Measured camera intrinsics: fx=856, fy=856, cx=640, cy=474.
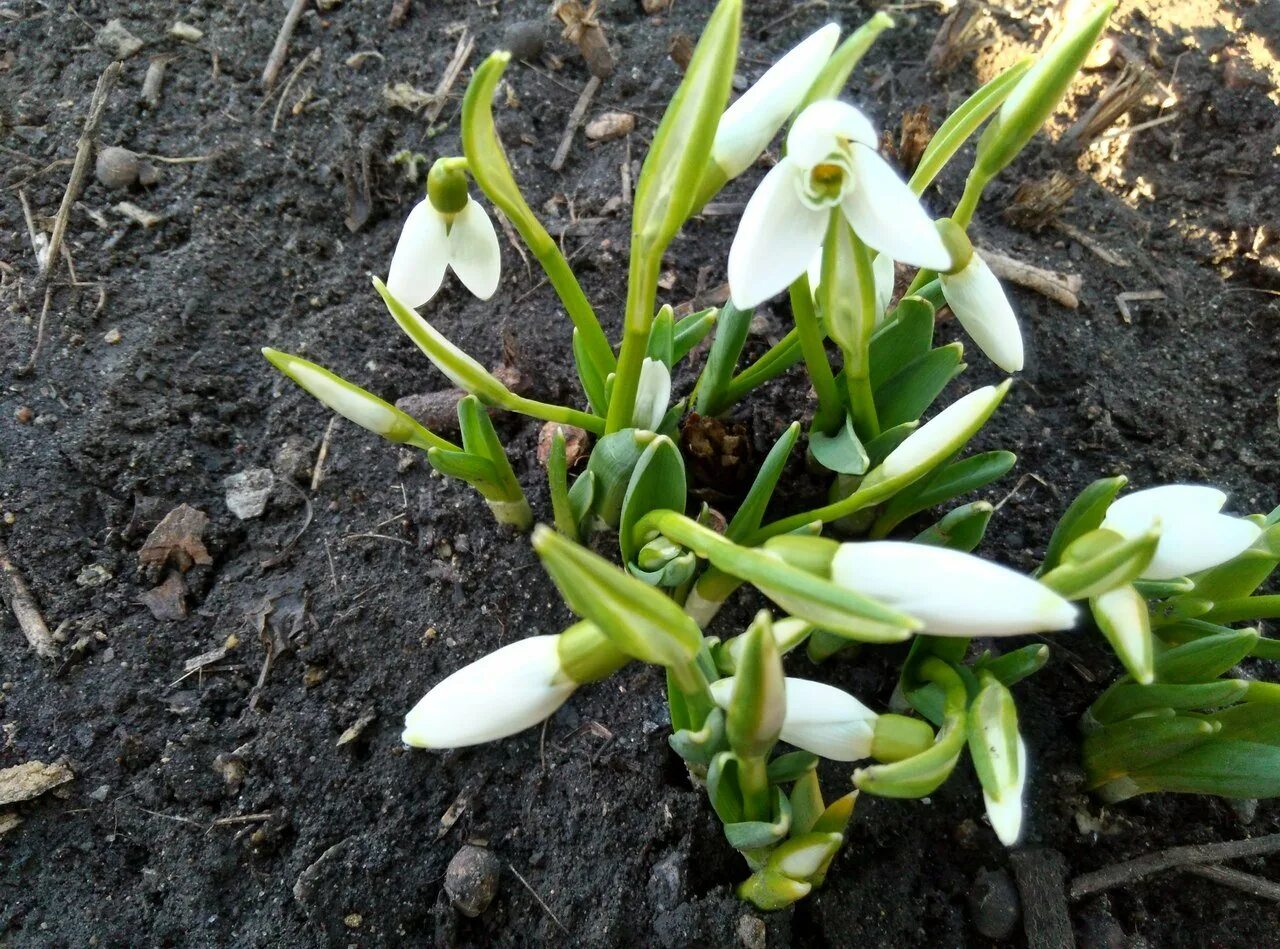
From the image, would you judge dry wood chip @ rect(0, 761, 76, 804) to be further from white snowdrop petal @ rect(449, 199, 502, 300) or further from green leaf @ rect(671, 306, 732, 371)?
green leaf @ rect(671, 306, 732, 371)

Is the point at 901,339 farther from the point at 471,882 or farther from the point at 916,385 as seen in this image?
the point at 471,882

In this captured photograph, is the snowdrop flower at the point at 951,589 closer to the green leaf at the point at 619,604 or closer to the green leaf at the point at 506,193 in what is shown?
the green leaf at the point at 619,604

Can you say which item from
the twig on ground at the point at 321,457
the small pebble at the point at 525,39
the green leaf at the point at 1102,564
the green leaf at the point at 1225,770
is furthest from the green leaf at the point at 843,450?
the small pebble at the point at 525,39

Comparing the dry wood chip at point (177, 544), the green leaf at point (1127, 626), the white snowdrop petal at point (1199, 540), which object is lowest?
the dry wood chip at point (177, 544)

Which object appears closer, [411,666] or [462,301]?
[411,666]

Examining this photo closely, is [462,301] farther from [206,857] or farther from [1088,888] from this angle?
[1088,888]

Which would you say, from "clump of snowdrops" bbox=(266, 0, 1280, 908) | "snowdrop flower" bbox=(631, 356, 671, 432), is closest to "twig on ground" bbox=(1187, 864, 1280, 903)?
"clump of snowdrops" bbox=(266, 0, 1280, 908)

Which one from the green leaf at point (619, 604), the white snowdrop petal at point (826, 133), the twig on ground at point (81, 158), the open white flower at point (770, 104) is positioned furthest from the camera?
the twig on ground at point (81, 158)

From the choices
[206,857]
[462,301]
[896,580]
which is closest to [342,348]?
[462,301]
